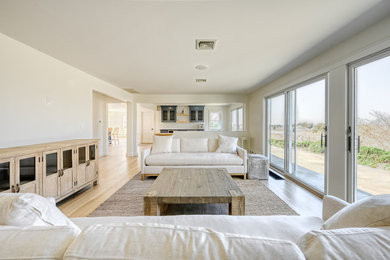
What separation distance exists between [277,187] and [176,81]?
3.34 metres

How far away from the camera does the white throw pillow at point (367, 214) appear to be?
0.67 meters

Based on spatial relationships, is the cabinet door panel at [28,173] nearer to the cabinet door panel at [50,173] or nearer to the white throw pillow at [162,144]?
the cabinet door panel at [50,173]

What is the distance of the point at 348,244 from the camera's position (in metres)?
0.49

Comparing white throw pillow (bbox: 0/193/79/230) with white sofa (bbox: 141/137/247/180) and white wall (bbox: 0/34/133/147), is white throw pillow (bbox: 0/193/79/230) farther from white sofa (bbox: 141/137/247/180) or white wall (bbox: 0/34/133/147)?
white sofa (bbox: 141/137/247/180)

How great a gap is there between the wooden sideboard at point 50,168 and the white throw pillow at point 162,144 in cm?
125

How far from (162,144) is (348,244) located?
3.77 m

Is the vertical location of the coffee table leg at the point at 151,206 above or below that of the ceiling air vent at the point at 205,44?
below

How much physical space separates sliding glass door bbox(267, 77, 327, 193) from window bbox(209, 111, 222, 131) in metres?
5.36

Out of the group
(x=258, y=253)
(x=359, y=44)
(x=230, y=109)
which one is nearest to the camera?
(x=258, y=253)

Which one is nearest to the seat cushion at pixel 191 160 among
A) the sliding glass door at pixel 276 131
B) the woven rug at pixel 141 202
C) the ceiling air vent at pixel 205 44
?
the woven rug at pixel 141 202

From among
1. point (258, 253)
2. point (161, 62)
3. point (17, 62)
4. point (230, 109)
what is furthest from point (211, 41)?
point (230, 109)

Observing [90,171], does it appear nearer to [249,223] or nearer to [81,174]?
[81,174]

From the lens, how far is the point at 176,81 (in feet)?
14.3

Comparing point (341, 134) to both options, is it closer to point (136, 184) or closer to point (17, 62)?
point (136, 184)
